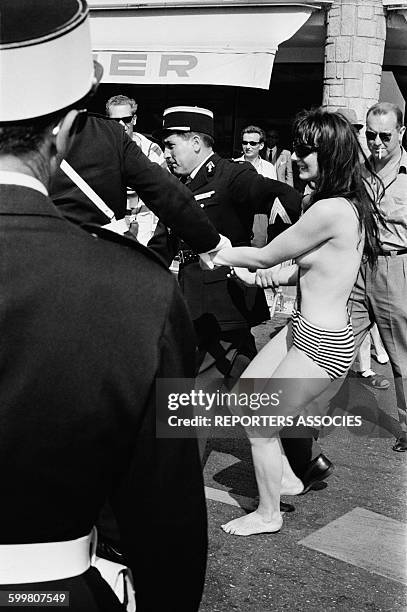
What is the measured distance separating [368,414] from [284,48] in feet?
22.3

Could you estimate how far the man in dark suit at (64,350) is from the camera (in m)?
1.10

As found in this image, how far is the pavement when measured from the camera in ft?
9.89

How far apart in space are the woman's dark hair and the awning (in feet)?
19.4

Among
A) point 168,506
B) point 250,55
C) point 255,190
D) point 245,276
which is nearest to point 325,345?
point 245,276

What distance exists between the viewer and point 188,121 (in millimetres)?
4293

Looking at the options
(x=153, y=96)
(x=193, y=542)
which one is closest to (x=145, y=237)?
(x=193, y=542)

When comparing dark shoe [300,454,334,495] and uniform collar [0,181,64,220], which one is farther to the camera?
dark shoe [300,454,334,495]

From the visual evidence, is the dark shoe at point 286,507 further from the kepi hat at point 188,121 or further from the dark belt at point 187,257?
the kepi hat at point 188,121

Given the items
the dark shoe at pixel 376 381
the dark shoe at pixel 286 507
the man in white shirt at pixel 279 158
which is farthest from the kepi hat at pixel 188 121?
the man in white shirt at pixel 279 158

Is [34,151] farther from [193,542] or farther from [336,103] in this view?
[336,103]

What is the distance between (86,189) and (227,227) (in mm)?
914

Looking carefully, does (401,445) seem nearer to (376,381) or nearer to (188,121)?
(376,381)

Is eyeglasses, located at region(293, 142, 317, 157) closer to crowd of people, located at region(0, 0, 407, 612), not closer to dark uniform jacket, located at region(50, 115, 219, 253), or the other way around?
dark uniform jacket, located at region(50, 115, 219, 253)

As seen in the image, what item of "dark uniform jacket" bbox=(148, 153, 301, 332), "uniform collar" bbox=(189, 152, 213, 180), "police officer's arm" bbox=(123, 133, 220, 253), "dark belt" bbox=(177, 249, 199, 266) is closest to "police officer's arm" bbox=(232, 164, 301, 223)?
"dark uniform jacket" bbox=(148, 153, 301, 332)
